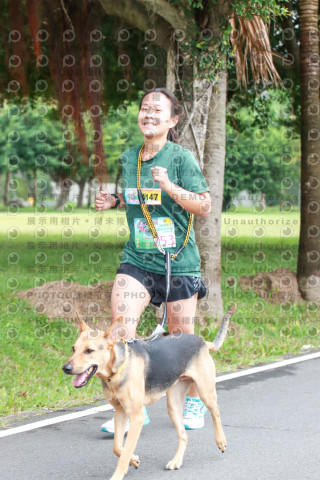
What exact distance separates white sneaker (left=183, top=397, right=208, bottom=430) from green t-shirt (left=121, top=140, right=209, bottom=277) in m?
0.96

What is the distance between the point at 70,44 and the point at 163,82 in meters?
1.64

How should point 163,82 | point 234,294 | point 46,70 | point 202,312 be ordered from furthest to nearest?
point 46,70
point 163,82
point 234,294
point 202,312

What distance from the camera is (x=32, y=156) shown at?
167ft

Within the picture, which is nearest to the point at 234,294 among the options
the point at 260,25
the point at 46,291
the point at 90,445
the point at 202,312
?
the point at 202,312

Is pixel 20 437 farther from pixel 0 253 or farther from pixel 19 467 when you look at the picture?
pixel 0 253

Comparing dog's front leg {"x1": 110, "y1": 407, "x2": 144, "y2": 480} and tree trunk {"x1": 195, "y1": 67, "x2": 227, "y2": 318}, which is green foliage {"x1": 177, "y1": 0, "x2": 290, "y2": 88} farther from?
dog's front leg {"x1": 110, "y1": 407, "x2": 144, "y2": 480}

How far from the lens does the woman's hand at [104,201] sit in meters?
5.08

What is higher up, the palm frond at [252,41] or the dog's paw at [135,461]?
the palm frond at [252,41]

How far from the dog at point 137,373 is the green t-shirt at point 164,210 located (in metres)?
0.57

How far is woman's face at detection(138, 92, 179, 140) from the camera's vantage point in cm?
486

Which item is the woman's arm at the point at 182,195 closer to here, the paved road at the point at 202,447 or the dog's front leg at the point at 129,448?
the dog's front leg at the point at 129,448

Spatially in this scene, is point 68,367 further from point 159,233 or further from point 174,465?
point 159,233

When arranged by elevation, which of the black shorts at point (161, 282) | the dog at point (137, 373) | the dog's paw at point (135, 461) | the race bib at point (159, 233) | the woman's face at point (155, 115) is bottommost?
the dog's paw at point (135, 461)

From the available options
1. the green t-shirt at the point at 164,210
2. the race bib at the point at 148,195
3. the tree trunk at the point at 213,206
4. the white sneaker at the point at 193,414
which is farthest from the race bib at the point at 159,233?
the tree trunk at the point at 213,206
